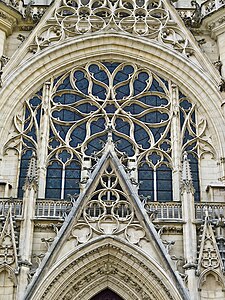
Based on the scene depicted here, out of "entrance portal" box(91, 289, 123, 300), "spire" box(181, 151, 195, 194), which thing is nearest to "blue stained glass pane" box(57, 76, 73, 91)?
"spire" box(181, 151, 195, 194)

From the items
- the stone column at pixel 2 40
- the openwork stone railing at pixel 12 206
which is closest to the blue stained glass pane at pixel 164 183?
the openwork stone railing at pixel 12 206

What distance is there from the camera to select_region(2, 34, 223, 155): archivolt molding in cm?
1669

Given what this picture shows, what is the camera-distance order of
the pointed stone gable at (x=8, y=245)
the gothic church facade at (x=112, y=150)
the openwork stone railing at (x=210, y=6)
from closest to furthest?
the pointed stone gable at (x=8, y=245) → the gothic church facade at (x=112, y=150) → the openwork stone railing at (x=210, y=6)

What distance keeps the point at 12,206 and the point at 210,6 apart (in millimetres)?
8659

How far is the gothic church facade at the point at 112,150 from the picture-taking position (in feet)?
44.3

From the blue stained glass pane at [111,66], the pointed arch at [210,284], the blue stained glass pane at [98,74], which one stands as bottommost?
the pointed arch at [210,284]

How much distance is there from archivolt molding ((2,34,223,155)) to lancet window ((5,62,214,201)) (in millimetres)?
224

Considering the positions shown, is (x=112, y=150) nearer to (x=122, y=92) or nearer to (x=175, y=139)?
(x=175, y=139)

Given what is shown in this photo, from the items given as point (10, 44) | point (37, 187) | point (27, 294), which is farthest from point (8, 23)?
point (27, 294)

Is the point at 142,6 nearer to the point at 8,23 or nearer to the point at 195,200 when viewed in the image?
the point at 8,23

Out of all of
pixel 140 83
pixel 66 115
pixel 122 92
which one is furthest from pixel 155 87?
pixel 66 115

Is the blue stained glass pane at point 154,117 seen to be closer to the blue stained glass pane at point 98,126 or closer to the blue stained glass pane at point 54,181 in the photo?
the blue stained glass pane at point 98,126

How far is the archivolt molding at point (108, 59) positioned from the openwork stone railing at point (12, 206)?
2568 millimetres

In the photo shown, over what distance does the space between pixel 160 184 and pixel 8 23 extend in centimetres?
649
